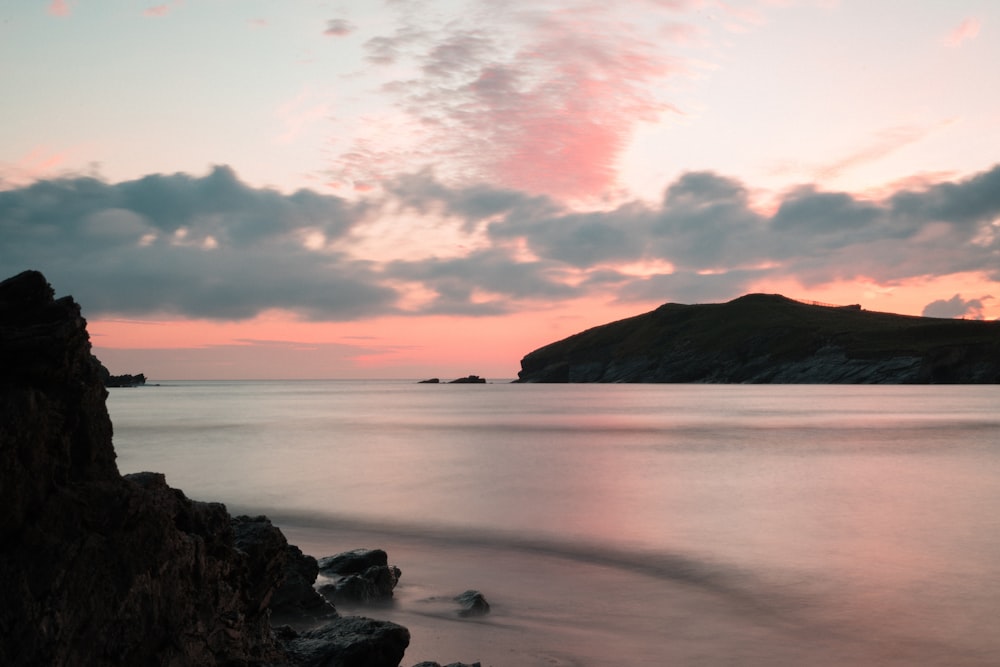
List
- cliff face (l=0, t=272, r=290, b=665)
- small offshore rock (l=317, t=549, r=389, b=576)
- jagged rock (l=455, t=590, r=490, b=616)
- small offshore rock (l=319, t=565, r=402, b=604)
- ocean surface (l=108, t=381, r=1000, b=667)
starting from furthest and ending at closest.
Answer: small offshore rock (l=317, t=549, r=389, b=576), small offshore rock (l=319, t=565, r=402, b=604), jagged rock (l=455, t=590, r=490, b=616), ocean surface (l=108, t=381, r=1000, b=667), cliff face (l=0, t=272, r=290, b=665)

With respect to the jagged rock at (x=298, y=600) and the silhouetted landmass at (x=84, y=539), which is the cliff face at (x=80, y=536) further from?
the jagged rock at (x=298, y=600)

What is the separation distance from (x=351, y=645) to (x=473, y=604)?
4586 mm

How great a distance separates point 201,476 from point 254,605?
29.3 m

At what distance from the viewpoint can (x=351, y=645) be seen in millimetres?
8133

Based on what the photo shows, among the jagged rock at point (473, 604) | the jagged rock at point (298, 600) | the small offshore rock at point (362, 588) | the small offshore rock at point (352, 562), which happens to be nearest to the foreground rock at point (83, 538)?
the jagged rock at point (298, 600)

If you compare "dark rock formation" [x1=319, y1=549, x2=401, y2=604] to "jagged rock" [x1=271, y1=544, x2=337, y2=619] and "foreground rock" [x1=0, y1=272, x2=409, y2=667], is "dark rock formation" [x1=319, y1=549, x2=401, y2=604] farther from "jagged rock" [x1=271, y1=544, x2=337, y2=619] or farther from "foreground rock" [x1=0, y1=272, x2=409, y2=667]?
"foreground rock" [x1=0, y1=272, x2=409, y2=667]

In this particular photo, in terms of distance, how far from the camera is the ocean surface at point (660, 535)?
1134 centimetres

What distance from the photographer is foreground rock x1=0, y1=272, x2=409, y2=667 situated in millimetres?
5941

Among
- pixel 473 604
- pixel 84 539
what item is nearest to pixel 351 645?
pixel 84 539

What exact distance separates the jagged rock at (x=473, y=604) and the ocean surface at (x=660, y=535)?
0.21 m

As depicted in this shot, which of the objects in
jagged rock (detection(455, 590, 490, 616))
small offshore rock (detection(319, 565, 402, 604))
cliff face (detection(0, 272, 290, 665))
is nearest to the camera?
cliff face (detection(0, 272, 290, 665))

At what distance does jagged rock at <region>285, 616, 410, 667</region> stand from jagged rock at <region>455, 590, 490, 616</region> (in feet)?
12.7

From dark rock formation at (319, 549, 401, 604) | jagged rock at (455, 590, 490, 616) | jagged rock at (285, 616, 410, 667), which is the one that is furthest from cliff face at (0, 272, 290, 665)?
dark rock formation at (319, 549, 401, 604)

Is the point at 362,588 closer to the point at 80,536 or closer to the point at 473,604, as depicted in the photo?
the point at 473,604
